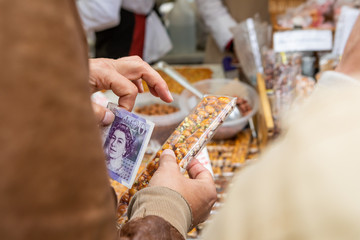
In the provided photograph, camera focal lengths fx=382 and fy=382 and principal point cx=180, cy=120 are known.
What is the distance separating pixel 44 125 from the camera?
1.01 feet

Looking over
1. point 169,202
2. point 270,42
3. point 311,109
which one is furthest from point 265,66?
point 311,109

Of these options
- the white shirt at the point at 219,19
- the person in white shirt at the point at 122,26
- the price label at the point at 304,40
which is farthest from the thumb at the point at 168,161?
the white shirt at the point at 219,19

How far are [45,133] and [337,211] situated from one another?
0.30 metres

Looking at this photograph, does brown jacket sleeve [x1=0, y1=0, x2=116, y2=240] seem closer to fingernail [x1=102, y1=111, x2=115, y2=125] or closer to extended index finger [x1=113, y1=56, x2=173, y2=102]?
fingernail [x1=102, y1=111, x2=115, y2=125]

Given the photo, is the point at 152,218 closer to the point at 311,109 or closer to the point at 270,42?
the point at 311,109

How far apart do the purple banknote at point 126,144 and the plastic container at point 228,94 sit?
2.48 feet

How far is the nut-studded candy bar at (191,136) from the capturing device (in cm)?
101

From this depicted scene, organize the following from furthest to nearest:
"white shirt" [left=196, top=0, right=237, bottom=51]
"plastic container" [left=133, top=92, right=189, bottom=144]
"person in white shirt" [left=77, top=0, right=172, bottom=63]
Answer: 1. "white shirt" [left=196, top=0, right=237, bottom=51]
2. "person in white shirt" [left=77, top=0, right=172, bottom=63]
3. "plastic container" [left=133, top=92, right=189, bottom=144]

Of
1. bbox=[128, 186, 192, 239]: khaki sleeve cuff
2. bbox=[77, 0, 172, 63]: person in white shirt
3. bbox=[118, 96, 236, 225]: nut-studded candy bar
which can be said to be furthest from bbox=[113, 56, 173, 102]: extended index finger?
bbox=[77, 0, 172, 63]: person in white shirt

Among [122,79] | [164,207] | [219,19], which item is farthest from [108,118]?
[219,19]

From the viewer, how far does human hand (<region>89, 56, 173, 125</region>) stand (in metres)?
1.04

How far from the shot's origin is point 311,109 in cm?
50

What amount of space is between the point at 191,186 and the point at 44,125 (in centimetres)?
57

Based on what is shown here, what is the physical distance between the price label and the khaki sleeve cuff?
5.03ft
